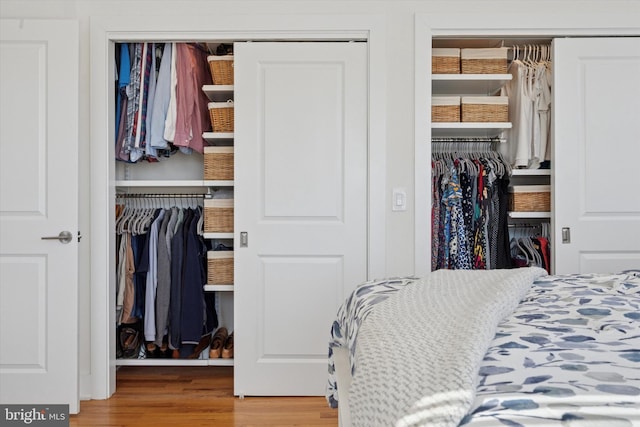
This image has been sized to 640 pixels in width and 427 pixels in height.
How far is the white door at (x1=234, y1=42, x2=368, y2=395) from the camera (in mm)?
2805

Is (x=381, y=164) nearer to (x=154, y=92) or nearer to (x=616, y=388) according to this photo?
(x=154, y=92)

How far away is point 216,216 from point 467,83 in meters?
1.67

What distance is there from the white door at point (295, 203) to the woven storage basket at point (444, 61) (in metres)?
0.42

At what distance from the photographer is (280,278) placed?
9.30 ft

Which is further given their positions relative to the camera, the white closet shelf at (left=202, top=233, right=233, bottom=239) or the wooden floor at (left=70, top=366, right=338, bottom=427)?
the white closet shelf at (left=202, top=233, right=233, bottom=239)

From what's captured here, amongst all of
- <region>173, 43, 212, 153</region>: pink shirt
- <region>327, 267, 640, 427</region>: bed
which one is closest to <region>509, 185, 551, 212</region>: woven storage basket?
<region>327, 267, 640, 427</region>: bed

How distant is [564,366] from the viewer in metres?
0.89

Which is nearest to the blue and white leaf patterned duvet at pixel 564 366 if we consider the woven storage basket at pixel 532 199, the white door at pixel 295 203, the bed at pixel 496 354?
the bed at pixel 496 354

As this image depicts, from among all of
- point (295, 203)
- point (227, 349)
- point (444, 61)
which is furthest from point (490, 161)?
point (227, 349)

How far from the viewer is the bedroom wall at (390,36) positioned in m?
2.75

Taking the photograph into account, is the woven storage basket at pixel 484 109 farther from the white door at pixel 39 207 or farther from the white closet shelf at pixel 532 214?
the white door at pixel 39 207

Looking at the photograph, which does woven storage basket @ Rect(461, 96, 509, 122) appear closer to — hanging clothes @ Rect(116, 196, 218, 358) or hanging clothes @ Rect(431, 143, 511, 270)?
hanging clothes @ Rect(431, 143, 511, 270)

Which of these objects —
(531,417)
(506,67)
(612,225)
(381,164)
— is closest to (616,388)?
(531,417)

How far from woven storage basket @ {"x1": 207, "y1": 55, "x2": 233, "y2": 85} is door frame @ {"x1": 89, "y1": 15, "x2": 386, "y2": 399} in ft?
0.62
